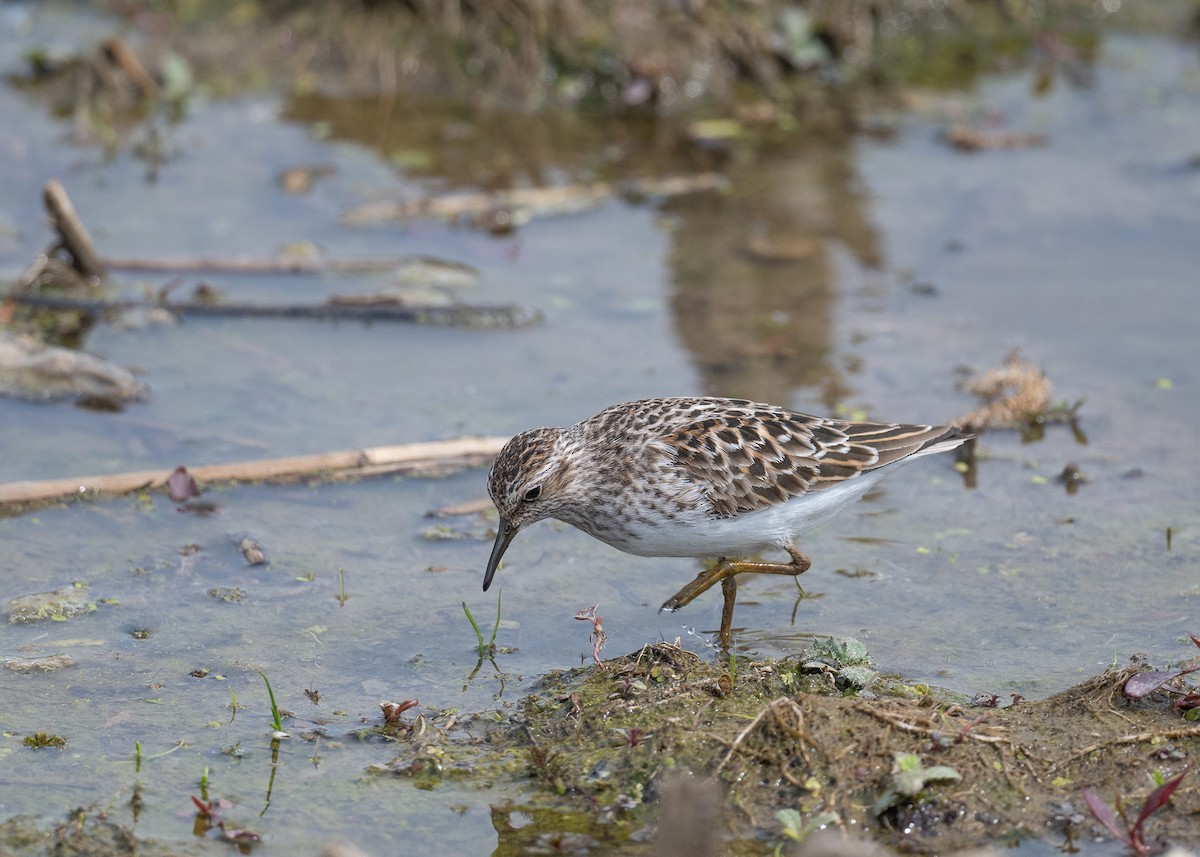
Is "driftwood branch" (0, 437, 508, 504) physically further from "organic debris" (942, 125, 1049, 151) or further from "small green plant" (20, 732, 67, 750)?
"organic debris" (942, 125, 1049, 151)

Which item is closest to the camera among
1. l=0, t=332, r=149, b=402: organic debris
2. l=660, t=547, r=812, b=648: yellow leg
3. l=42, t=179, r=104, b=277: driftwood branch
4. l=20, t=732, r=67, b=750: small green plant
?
l=20, t=732, r=67, b=750: small green plant

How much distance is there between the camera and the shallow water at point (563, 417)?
6.57m

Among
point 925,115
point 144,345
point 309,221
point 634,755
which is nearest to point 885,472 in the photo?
point 634,755

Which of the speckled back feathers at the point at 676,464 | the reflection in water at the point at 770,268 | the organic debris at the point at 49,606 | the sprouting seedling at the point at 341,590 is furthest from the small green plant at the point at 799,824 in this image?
the reflection in water at the point at 770,268

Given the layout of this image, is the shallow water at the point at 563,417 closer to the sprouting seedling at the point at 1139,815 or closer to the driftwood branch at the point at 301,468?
the driftwood branch at the point at 301,468

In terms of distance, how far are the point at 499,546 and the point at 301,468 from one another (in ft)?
5.97

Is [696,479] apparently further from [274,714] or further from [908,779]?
[274,714]

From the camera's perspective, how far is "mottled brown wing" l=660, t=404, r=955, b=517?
23.4 ft

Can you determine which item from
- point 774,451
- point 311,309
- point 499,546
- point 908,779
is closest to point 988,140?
point 311,309

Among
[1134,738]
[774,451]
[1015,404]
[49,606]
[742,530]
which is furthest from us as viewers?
[1015,404]

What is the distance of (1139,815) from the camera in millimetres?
5453

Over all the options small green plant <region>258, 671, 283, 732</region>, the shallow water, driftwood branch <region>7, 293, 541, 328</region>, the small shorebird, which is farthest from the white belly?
driftwood branch <region>7, 293, 541, 328</region>

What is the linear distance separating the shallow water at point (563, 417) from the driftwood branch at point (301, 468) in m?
0.11

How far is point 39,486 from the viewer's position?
8.10 meters
